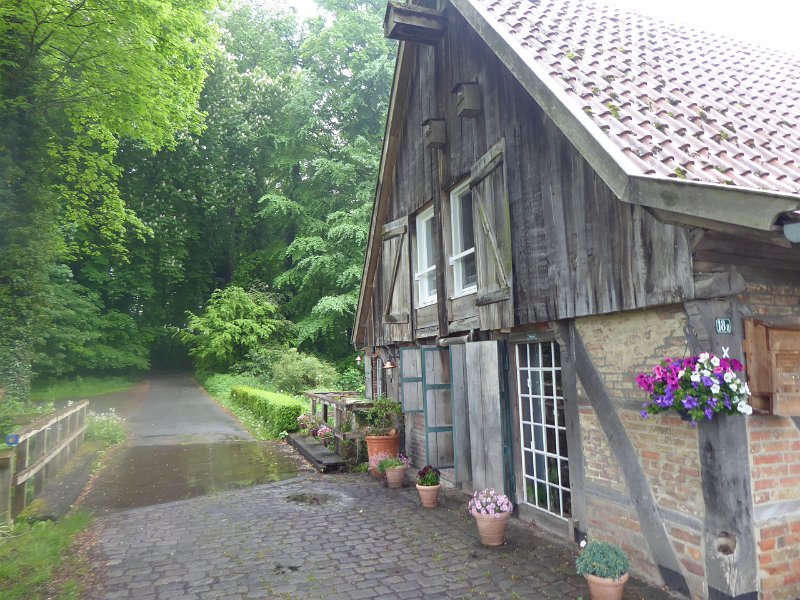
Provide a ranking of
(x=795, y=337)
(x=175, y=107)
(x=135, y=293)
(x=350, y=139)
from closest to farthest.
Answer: (x=795, y=337) → (x=175, y=107) → (x=350, y=139) → (x=135, y=293)

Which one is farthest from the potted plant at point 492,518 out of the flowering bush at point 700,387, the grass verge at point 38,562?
the grass verge at point 38,562

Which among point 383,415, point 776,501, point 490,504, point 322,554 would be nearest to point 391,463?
point 383,415

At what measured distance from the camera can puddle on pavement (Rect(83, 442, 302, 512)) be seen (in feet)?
28.5

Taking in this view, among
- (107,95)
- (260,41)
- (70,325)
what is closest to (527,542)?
(107,95)

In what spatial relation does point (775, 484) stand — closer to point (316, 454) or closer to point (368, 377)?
point (316, 454)

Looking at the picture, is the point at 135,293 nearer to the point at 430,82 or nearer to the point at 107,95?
the point at 107,95

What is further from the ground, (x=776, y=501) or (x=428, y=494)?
(x=776, y=501)

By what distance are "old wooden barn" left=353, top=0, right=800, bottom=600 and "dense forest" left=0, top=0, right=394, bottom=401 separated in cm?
718

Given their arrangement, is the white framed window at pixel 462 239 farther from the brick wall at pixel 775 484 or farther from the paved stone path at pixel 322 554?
the brick wall at pixel 775 484

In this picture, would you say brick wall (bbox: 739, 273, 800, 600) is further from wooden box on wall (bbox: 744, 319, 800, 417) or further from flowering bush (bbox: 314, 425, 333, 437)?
flowering bush (bbox: 314, 425, 333, 437)

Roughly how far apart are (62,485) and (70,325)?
18779mm

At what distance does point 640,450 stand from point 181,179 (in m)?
28.9

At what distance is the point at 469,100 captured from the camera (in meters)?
6.97

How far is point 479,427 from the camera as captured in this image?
22.4ft
